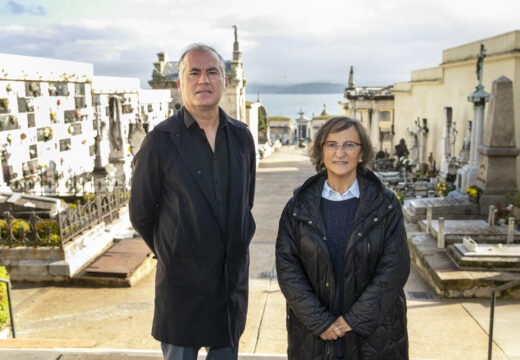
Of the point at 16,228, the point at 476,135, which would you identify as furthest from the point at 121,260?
the point at 476,135

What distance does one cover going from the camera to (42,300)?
7.51 meters

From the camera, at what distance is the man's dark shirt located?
2.58 meters

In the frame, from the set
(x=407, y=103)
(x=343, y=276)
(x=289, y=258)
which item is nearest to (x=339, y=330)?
(x=343, y=276)

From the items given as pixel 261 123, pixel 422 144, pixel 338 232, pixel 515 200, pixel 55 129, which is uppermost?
pixel 55 129

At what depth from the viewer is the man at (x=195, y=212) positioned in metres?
2.55

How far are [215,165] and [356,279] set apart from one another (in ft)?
3.53

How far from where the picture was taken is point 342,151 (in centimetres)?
285

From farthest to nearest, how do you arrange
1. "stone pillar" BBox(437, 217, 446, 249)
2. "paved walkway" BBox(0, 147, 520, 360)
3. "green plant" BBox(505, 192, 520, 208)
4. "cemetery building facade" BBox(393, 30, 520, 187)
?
"cemetery building facade" BBox(393, 30, 520, 187), "green plant" BBox(505, 192, 520, 208), "stone pillar" BBox(437, 217, 446, 249), "paved walkway" BBox(0, 147, 520, 360)

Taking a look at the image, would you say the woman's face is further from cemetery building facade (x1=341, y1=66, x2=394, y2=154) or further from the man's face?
cemetery building facade (x1=341, y1=66, x2=394, y2=154)

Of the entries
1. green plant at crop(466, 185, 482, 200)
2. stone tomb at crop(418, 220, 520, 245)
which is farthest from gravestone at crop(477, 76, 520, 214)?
stone tomb at crop(418, 220, 520, 245)

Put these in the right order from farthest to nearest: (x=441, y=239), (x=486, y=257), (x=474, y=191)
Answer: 1. (x=474, y=191)
2. (x=441, y=239)
3. (x=486, y=257)

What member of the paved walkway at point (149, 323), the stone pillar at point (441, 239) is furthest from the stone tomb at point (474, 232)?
the paved walkway at point (149, 323)

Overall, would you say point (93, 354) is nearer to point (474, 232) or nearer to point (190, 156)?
point (190, 156)

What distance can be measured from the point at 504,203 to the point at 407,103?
19.4 meters
